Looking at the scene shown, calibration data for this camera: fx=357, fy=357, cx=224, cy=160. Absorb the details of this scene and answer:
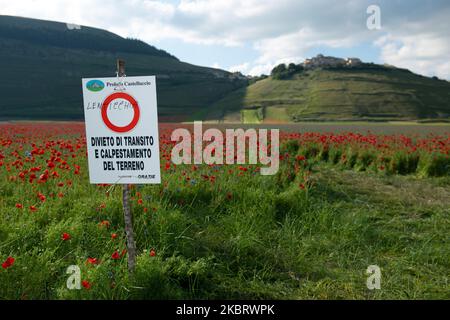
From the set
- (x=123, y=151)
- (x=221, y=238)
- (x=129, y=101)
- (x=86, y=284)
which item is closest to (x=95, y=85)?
(x=129, y=101)

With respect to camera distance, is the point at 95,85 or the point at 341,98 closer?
the point at 95,85

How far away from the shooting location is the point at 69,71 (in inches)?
3981

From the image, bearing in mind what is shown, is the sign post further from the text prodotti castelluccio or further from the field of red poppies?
the field of red poppies

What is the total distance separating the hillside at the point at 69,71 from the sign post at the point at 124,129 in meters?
59.2

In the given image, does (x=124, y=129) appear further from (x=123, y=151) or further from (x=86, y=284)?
(x=86, y=284)

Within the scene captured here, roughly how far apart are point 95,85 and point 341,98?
7361 centimetres

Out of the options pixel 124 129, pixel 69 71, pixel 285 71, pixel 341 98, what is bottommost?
pixel 124 129

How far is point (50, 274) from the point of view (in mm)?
2734

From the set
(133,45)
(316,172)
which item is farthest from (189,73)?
(316,172)

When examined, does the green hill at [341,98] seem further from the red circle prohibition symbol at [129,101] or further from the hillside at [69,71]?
the red circle prohibition symbol at [129,101]

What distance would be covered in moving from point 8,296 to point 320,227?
120 inches

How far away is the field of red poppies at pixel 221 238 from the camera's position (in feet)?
8.91

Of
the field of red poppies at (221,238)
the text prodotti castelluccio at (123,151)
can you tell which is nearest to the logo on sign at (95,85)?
the text prodotti castelluccio at (123,151)

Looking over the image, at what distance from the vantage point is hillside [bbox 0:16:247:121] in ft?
244
